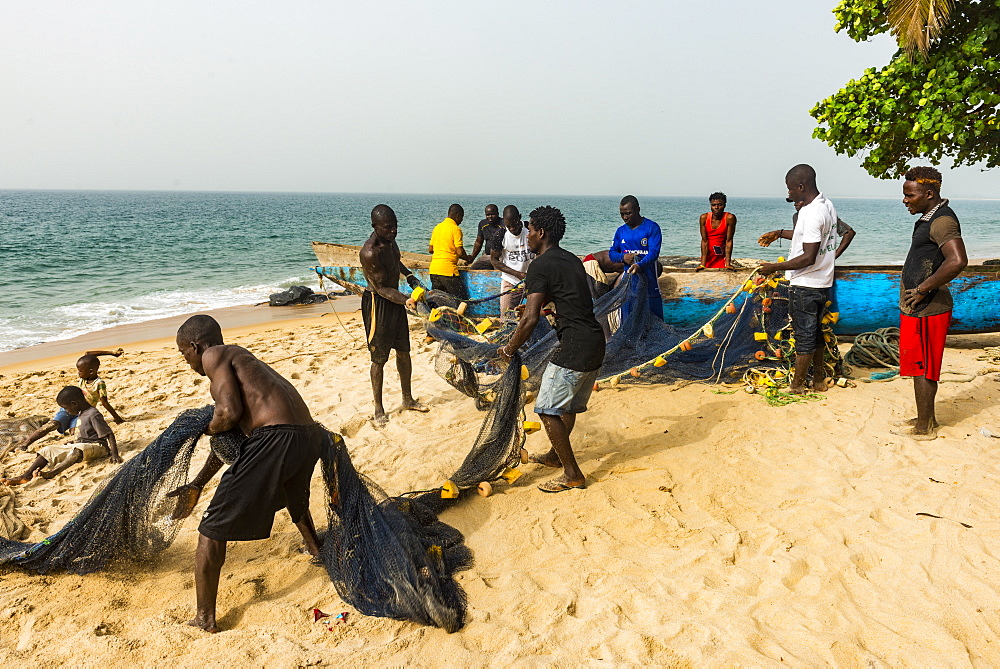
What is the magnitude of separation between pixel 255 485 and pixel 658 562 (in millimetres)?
2194

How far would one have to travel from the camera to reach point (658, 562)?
3.52m

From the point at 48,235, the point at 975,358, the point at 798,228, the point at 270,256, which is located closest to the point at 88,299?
the point at 270,256

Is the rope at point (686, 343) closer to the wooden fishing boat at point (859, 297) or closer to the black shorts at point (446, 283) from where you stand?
the wooden fishing boat at point (859, 297)

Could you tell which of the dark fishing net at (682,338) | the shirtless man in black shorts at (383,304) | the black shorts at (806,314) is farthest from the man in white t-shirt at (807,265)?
the shirtless man in black shorts at (383,304)

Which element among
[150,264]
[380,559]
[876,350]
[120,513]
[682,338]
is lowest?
[150,264]

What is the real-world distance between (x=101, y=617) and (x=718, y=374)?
541 cm

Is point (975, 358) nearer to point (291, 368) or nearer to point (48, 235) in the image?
point (291, 368)

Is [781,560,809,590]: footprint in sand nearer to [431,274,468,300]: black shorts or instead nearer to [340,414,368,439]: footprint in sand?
[340,414,368,439]: footprint in sand

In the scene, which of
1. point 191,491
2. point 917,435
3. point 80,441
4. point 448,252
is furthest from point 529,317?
point 448,252

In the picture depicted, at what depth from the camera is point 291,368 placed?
25.0 feet

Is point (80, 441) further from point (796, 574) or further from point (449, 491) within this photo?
point (796, 574)

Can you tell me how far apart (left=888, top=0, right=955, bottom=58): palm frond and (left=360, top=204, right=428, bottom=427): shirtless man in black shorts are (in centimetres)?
575

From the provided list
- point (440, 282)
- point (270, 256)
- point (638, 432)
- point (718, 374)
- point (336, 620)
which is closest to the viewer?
point (336, 620)

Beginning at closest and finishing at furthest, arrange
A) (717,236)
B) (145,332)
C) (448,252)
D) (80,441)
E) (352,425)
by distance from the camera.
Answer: (80,441), (352,425), (448,252), (717,236), (145,332)
